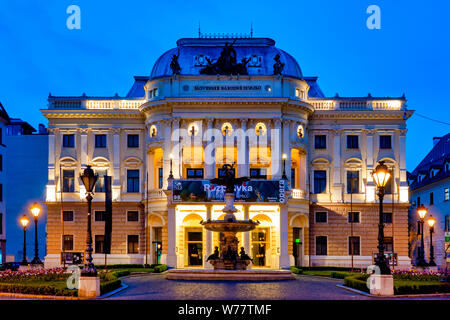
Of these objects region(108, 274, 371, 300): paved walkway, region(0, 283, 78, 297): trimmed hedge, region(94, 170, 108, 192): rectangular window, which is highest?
region(94, 170, 108, 192): rectangular window

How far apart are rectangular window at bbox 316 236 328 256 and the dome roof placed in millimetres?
15682

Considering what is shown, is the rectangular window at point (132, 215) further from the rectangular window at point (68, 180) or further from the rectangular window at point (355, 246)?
the rectangular window at point (355, 246)

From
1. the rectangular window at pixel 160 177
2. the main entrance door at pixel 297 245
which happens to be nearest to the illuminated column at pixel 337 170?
the main entrance door at pixel 297 245

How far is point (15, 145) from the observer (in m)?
87.2

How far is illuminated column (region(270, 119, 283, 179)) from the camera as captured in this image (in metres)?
66.4

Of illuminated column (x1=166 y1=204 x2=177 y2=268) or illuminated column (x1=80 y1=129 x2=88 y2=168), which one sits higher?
illuminated column (x1=80 y1=129 x2=88 y2=168)

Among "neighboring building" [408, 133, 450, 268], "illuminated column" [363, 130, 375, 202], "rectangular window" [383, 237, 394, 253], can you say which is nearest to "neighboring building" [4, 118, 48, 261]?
"illuminated column" [363, 130, 375, 202]

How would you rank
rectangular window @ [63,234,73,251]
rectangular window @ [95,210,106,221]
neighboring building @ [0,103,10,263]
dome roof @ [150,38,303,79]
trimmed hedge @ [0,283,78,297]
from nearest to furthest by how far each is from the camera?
trimmed hedge @ [0,283,78,297]
rectangular window @ [63,234,73,251]
rectangular window @ [95,210,106,221]
dome roof @ [150,38,303,79]
neighboring building @ [0,103,10,263]

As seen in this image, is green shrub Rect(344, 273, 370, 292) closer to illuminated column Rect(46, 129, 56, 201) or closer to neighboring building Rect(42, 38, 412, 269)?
neighboring building Rect(42, 38, 412, 269)

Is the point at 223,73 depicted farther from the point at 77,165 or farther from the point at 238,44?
the point at 77,165

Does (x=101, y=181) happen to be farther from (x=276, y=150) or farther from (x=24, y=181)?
(x=24, y=181)

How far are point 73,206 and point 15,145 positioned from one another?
67.3 feet

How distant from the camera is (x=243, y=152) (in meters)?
67.4

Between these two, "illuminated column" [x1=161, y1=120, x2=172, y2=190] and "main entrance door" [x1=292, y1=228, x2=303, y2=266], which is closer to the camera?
"illuminated column" [x1=161, y1=120, x2=172, y2=190]
